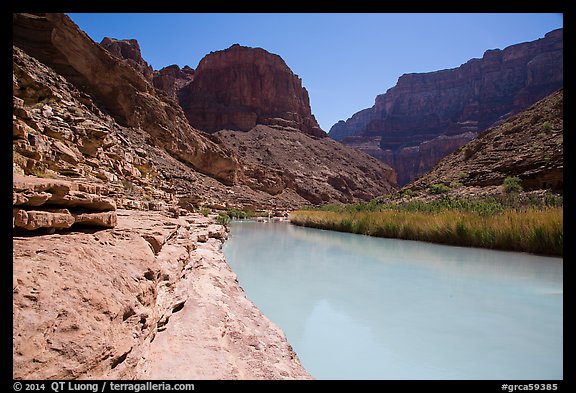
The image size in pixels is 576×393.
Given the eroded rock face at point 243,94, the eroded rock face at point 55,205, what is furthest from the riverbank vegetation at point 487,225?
the eroded rock face at point 243,94

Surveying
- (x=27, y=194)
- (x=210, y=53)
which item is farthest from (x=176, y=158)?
(x=210, y=53)

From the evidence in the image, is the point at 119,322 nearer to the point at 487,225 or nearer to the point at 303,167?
the point at 487,225

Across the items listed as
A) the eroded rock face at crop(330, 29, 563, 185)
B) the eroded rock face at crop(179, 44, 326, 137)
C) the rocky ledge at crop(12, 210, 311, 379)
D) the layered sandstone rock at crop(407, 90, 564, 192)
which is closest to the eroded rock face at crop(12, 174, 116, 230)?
the rocky ledge at crop(12, 210, 311, 379)

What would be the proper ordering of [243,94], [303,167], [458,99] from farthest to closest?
1. [458,99]
2. [243,94]
3. [303,167]

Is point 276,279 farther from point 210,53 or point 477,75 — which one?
point 477,75

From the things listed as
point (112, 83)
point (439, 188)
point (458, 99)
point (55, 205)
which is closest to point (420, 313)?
point (55, 205)

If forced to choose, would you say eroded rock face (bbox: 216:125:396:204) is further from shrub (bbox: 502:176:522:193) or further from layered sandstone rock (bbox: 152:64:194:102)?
shrub (bbox: 502:176:522:193)
